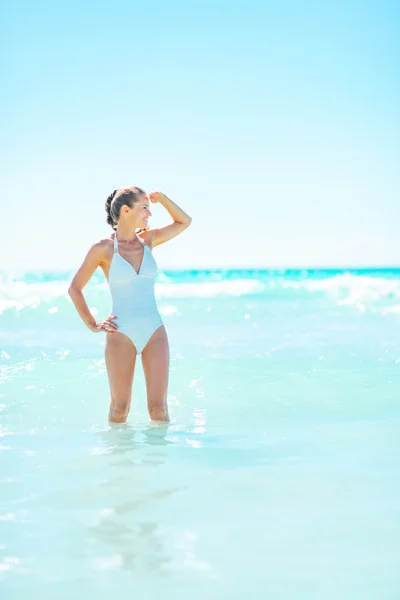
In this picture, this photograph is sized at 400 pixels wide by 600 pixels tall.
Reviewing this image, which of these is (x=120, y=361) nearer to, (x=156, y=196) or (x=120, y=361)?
(x=120, y=361)

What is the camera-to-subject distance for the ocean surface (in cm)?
300

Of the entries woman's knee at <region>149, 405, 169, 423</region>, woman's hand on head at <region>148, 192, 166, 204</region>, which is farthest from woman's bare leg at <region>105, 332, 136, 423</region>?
woman's hand on head at <region>148, 192, 166, 204</region>

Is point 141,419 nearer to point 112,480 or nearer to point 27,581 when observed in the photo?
point 112,480

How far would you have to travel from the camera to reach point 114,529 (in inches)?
136

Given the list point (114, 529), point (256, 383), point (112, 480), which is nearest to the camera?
point (114, 529)

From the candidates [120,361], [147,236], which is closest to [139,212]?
[147,236]

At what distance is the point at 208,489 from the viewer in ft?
13.3

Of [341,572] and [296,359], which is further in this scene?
[296,359]

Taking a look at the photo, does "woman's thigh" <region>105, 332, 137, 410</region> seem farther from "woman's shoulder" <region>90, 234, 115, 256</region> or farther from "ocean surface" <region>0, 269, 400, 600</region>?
"woman's shoulder" <region>90, 234, 115, 256</region>

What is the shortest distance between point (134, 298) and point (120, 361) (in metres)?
0.52

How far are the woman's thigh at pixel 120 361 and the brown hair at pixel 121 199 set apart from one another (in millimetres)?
977

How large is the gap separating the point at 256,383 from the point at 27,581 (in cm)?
568

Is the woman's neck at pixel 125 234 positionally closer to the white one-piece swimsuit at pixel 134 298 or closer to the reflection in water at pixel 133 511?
the white one-piece swimsuit at pixel 134 298

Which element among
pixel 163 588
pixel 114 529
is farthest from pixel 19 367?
pixel 163 588
